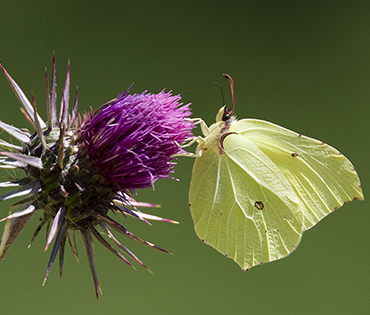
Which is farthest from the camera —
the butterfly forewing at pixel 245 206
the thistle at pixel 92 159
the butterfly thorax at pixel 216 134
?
the butterfly forewing at pixel 245 206

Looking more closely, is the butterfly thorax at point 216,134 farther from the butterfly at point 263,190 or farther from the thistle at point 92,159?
the thistle at point 92,159

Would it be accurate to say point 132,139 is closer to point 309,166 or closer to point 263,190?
point 263,190

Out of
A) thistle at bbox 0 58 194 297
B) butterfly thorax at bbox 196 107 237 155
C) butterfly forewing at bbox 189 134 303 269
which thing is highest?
thistle at bbox 0 58 194 297

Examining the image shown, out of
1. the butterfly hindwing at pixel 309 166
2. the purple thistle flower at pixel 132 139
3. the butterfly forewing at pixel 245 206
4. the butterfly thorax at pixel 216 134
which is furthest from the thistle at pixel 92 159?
the butterfly hindwing at pixel 309 166

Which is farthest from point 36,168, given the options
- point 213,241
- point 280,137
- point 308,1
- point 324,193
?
point 308,1

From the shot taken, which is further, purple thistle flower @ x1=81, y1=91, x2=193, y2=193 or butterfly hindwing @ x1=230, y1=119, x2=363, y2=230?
butterfly hindwing @ x1=230, y1=119, x2=363, y2=230

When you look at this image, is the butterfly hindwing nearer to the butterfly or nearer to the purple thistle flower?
the butterfly

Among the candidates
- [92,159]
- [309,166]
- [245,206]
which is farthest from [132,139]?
[309,166]

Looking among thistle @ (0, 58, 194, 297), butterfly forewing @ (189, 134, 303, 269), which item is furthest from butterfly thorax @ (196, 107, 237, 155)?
thistle @ (0, 58, 194, 297)
